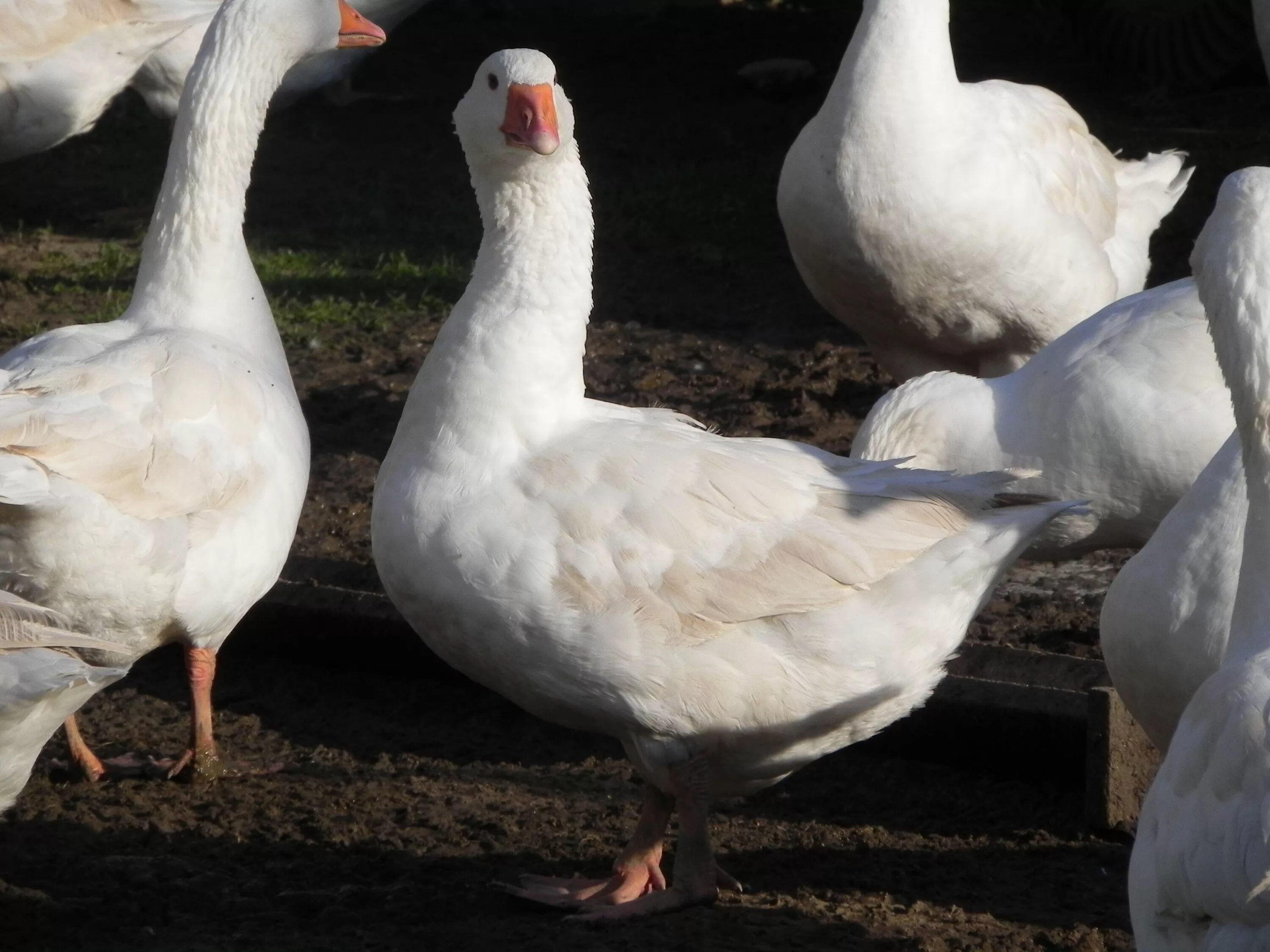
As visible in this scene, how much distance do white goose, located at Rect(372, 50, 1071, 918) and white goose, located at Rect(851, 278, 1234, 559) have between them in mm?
1094

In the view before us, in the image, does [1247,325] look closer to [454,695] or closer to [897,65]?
[454,695]

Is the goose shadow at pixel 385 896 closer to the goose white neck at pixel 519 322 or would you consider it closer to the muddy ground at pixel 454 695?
the muddy ground at pixel 454 695

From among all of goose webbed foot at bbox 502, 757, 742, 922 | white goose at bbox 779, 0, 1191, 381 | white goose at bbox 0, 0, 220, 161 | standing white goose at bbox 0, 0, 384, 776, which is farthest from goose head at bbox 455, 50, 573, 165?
white goose at bbox 0, 0, 220, 161

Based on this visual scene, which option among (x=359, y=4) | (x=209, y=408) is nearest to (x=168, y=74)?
(x=359, y=4)

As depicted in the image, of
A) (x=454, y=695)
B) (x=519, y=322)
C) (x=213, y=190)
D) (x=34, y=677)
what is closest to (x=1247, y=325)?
(x=519, y=322)

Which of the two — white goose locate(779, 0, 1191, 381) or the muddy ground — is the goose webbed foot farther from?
white goose locate(779, 0, 1191, 381)

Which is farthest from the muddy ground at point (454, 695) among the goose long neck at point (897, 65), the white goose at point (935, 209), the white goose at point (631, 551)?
the goose long neck at point (897, 65)

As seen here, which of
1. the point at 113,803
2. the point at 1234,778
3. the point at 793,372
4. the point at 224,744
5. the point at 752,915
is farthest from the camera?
the point at 793,372

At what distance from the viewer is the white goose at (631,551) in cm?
352

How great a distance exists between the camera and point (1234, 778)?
278 centimetres

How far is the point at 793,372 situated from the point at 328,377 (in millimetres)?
2049

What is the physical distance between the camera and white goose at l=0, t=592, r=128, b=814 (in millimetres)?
3152

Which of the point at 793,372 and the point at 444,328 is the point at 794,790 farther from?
the point at 793,372

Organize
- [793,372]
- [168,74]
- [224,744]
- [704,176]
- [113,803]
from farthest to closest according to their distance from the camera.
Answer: [704,176] < [168,74] < [793,372] < [224,744] < [113,803]
